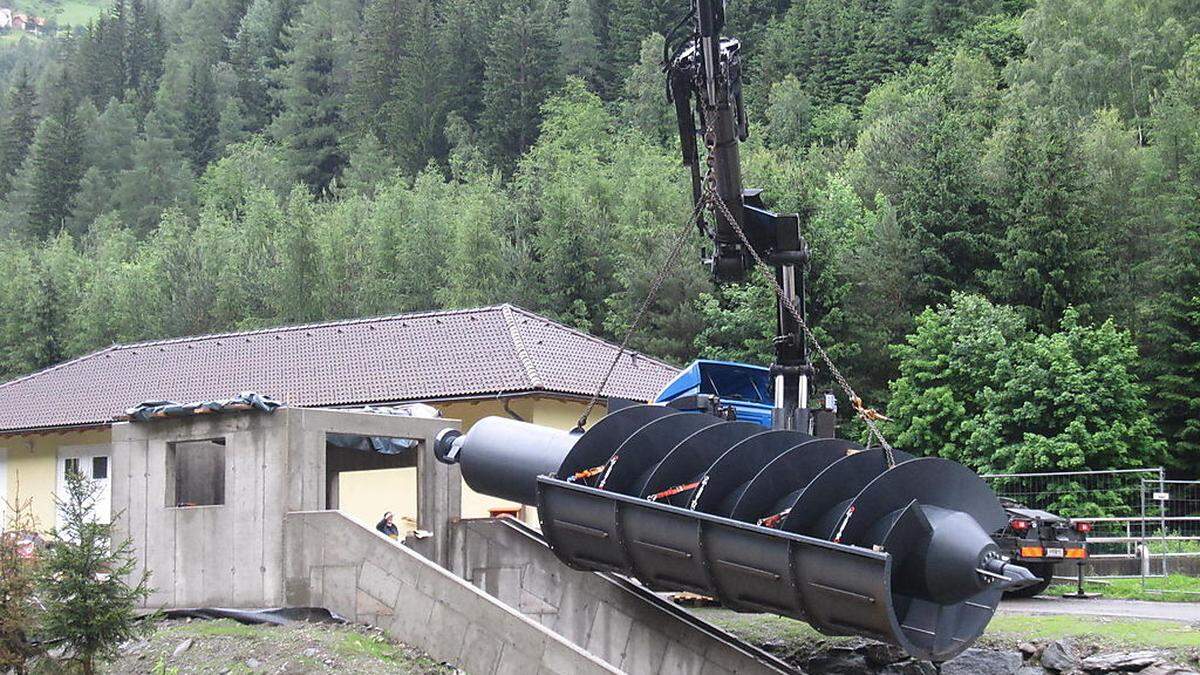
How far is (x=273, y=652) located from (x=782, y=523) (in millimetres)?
5270

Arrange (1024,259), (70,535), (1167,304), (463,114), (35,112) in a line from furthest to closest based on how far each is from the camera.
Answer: (35,112), (463,114), (1024,259), (1167,304), (70,535)

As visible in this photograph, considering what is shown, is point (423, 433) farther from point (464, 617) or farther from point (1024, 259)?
point (1024, 259)

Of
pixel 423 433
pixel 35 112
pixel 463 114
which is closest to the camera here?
pixel 423 433

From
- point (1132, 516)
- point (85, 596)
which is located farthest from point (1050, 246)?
point (85, 596)

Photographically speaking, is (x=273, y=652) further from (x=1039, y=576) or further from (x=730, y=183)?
(x=1039, y=576)

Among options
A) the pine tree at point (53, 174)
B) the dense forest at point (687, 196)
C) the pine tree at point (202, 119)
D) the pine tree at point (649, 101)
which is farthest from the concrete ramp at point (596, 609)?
the pine tree at point (202, 119)

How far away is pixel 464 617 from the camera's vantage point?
13.8 meters

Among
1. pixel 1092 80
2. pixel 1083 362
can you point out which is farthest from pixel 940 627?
pixel 1092 80

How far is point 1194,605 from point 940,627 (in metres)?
8.05

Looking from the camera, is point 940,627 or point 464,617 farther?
point 464,617

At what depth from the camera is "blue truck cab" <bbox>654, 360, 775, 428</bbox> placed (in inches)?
810

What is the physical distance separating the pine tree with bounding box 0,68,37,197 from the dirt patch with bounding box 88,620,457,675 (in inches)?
4107

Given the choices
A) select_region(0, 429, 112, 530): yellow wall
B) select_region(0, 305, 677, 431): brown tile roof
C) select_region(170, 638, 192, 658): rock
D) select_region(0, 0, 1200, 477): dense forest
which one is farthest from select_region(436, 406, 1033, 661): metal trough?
select_region(0, 429, 112, 530): yellow wall

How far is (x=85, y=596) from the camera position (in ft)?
42.7
